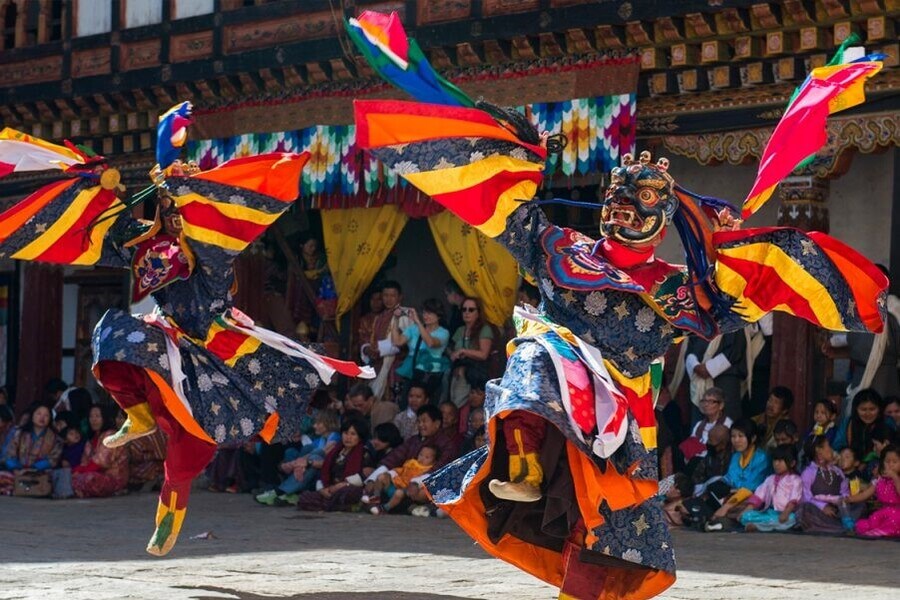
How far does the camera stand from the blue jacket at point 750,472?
973cm

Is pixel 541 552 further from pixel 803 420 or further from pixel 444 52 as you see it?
pixel 444 52

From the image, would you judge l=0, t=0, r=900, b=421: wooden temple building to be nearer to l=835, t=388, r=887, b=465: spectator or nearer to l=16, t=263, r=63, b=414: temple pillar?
l=16, t=263, r=63, b=414: temple pillar

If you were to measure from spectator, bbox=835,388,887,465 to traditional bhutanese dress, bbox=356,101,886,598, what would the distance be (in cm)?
374

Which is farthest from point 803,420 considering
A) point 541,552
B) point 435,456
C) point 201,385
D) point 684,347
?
point 541,552

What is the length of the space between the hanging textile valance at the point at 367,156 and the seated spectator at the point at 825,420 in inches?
85.4

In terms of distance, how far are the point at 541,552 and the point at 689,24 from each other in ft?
18.2

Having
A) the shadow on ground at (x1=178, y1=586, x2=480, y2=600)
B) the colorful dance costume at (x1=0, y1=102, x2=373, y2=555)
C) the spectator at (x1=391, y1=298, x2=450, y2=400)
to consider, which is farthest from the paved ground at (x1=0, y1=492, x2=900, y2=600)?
the spectator at (x1=391, y1=298, x2=450, y2=400)

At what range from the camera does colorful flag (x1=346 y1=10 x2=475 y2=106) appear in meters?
6.01

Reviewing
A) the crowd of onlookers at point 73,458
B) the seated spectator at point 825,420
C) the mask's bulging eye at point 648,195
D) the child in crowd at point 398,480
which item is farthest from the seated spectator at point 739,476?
the crowd of onlookers at point 73,458

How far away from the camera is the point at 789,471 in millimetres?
9609

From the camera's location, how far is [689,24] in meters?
10.7

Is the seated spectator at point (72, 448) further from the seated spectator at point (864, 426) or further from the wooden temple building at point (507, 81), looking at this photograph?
the seated spectator at point (864, 426)

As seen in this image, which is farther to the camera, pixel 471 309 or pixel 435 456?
pixel 471 309

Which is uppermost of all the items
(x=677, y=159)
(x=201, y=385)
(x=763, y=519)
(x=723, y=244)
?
(x=677, y=159)
